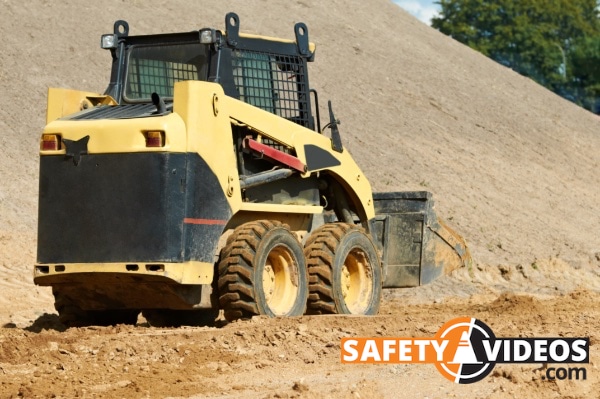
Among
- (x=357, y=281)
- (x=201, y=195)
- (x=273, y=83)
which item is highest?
(x=273, y=83)

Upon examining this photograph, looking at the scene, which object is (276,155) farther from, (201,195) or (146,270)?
(146,270)

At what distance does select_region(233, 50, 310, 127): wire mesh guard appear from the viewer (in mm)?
11992

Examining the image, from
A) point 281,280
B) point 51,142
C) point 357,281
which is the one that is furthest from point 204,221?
point 357,281

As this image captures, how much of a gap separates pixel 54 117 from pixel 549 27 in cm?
6499

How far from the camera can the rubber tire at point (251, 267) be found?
10.9 meters

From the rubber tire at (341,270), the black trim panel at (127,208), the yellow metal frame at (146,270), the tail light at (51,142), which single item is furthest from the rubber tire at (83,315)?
the rubber tire at (341,270)

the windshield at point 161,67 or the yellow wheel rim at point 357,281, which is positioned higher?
the windshield at point 161,67

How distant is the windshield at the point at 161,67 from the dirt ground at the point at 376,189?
2453 mm

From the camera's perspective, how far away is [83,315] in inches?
460

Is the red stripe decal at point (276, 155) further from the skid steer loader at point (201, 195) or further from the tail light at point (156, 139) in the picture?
the tail light at point (156, 139)

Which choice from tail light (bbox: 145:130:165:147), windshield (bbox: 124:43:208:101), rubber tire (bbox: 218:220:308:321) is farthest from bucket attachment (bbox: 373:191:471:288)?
tail light (bbox: 145:130:165:147)

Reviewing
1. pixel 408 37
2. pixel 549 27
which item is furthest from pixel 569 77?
pixel 408 37

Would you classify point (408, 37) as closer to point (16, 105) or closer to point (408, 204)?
point (16, 105)

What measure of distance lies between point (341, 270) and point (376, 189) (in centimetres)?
1066
